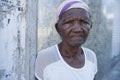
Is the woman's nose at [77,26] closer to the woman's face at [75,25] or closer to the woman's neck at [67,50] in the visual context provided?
the woman's face at [75,25]

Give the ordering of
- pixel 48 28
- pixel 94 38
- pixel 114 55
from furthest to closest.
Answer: pixel 114 55, pixel 94 38, pixel 48 28

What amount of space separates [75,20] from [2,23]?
510 millimetres

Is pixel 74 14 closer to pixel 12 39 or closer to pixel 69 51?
pixel 69 51

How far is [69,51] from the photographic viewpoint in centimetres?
206

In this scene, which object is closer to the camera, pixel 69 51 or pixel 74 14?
pixel 74 14

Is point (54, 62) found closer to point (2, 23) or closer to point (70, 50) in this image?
point (70, 50)

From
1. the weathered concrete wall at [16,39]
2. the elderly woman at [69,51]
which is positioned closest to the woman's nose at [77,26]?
the elderly woman at [69,51]

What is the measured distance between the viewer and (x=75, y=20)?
1928 mm

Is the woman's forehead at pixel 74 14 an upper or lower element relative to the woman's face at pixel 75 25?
upper

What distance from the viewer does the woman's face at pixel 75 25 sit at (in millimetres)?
1923

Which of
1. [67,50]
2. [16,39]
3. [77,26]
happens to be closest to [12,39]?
[16,39]

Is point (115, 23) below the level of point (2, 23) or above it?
below

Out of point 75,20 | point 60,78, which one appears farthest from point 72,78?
point 75,20

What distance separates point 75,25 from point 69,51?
0.22 m
